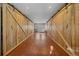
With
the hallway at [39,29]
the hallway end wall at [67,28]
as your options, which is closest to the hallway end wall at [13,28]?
the hallway at [39,29]

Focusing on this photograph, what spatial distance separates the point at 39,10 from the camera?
6.19 meters

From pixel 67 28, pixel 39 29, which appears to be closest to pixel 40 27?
pixel 39 29

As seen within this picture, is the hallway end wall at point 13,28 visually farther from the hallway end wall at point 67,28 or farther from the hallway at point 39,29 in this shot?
the hallway end wall at point 67,28

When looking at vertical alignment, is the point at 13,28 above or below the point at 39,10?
below

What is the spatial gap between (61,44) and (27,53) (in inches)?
21.7

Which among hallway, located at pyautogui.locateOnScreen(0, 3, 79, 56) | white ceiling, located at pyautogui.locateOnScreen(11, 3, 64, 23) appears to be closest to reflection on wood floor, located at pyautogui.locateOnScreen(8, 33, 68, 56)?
hallway, located at pyautogui.locateOnScreen(0, 3, 79, 56)

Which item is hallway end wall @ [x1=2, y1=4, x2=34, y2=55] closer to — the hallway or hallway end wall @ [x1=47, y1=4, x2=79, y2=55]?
the hallway

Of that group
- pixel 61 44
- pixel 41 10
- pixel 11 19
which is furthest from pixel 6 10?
pixel 61 44

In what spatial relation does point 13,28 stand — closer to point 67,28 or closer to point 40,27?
point 40,27

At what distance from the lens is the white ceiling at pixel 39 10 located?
616 centimetres

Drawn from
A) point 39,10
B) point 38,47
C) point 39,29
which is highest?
point 39,10

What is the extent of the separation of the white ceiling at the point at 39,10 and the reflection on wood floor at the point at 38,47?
0.84ft

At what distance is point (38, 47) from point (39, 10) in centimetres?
59

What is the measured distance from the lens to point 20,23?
6188 mm
